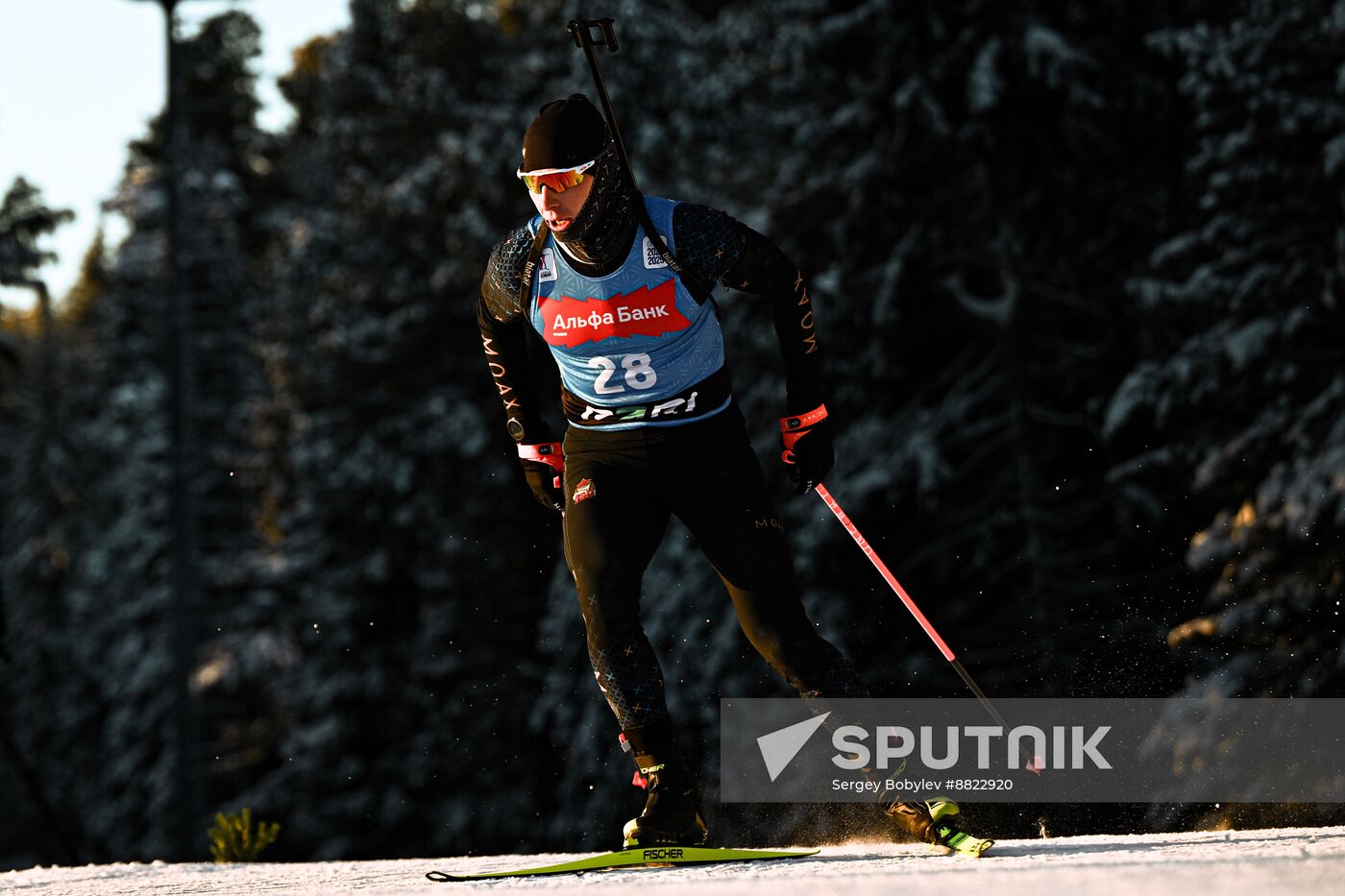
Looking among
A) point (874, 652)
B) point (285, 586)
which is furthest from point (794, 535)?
point (285, 586)

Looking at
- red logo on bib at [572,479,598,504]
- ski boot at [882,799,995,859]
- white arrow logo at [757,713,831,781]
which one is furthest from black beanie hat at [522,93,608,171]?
ski boot at [882,799,995,859]

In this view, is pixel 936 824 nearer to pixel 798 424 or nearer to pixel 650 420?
pixel 798 424

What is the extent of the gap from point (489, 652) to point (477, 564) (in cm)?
146

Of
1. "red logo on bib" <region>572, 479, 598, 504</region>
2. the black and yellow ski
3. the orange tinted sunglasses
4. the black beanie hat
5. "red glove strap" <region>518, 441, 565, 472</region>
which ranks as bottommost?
the black and yellow ski

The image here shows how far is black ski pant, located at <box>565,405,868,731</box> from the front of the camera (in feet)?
19.0

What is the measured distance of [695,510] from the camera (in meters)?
5.87

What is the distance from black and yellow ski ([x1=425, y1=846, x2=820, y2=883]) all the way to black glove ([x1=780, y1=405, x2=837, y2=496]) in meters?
1.29

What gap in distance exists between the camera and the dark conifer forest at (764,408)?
13180 millimetres

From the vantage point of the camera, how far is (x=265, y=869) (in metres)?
7.59

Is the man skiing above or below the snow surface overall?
above

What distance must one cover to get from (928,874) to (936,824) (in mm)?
862

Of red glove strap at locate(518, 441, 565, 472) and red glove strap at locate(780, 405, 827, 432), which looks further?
red glove strap at locate(518, 441, 565, 472)

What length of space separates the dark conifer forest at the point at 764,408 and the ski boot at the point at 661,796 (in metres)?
3.39

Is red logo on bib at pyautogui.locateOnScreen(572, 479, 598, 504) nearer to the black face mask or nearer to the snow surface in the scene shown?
the black face mask
